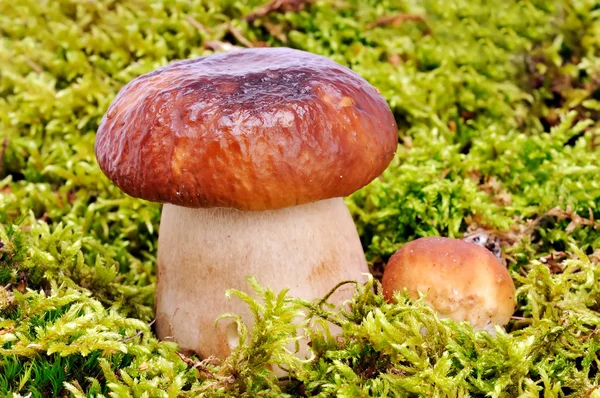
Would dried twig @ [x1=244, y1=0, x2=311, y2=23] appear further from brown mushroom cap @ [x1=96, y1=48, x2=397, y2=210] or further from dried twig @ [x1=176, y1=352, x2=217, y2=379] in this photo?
dried twig @ [x1=176, y1=352, x2=217, y2=379]

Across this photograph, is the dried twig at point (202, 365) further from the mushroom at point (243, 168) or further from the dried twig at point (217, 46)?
the dried twig at point (217, 46)

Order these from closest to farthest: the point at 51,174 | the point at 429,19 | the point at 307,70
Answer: the point at 307,70
the point at 51,174
the point at 429,19

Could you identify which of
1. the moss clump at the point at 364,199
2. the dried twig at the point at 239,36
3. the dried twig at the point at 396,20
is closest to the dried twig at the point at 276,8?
the moss clump at the point at 364,199

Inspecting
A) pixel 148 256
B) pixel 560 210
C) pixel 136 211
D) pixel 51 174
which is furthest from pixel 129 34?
pixel 560 210

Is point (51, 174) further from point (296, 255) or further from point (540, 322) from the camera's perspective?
point (540, 322)

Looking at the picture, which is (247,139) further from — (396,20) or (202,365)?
(396,20)

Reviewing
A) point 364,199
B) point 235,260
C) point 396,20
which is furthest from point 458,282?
point 396,20
